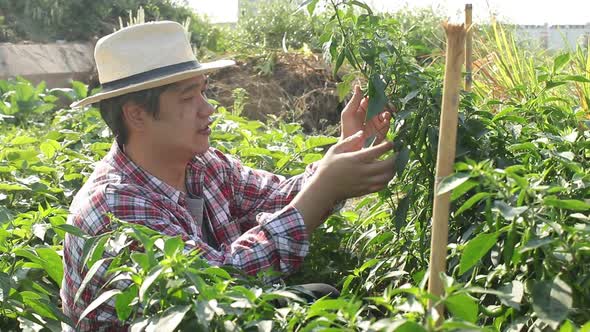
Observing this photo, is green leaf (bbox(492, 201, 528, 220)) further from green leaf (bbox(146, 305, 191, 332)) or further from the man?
the man

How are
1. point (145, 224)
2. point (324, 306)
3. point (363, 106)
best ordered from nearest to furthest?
point (324, 306), point (145, 224), point (363, 106)

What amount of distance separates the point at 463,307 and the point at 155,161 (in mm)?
1447

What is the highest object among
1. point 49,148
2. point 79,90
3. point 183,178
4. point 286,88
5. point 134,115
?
point 134,115

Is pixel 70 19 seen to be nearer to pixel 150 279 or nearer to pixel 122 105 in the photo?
pixel 122 105

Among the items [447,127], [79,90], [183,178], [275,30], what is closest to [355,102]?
[183,178]

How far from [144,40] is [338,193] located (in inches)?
30.9

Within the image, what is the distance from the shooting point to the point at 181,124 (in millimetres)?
2678

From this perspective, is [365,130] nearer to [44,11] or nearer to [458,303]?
[458,303]

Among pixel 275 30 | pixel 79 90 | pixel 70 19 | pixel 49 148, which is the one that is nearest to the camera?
pixel 49 148

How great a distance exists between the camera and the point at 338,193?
2465 mm

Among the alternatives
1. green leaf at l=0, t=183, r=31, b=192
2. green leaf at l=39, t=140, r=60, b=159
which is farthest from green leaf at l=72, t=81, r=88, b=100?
green leaf at l=0, t=183, r=31, b=192

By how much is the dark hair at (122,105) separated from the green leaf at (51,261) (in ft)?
1.60

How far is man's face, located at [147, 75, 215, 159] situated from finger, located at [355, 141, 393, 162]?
1.73 feet

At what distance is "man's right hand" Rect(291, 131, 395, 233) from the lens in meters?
2.36
